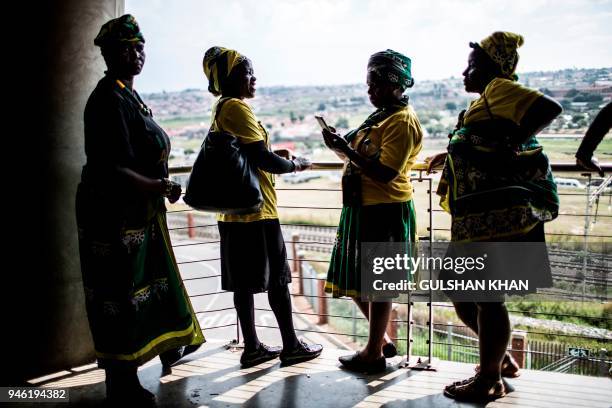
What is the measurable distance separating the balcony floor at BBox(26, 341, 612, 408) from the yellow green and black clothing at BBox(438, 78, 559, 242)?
0.77 meters

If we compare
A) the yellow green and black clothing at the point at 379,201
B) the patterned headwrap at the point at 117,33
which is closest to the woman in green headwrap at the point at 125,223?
the patterned headwrap at the point at 117,33

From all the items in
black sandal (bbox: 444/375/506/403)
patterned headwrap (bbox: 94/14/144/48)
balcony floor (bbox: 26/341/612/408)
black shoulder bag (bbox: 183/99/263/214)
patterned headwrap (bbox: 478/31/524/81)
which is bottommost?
Answer: balcony floor (bbox: 26/341/612/408)

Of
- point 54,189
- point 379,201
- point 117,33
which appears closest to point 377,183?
point 379,201

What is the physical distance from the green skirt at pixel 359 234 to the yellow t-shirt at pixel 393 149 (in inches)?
1.9

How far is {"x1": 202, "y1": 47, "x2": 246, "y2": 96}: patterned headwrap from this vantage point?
2.23 metres

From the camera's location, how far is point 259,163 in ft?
7.34

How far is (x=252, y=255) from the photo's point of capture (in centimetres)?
235

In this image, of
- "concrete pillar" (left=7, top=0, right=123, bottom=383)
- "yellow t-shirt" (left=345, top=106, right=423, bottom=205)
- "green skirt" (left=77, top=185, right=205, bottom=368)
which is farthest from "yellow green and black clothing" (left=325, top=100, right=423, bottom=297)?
"concrete pillar" (left=7, top=0, right=123, bottom=383)

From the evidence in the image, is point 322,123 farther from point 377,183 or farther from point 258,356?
point 258,356

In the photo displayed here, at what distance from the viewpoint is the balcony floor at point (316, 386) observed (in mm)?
2139

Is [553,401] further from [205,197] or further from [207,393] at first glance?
[205,197]

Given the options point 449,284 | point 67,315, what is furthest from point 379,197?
point 67,315

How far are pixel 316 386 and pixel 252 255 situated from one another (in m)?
0.67

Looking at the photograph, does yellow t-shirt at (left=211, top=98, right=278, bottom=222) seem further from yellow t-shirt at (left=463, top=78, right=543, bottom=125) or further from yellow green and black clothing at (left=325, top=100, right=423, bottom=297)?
yellow t-shirt at (left=463, top=78, right=543, bottom=125)
